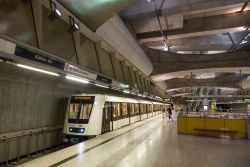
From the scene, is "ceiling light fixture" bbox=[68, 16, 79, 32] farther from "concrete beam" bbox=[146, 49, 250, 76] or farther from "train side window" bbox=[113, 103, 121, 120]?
"concrete beam" bbox=[146, 49, 250, 76]

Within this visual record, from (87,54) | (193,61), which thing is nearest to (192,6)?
(87,54)

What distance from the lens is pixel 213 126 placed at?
11.0 meters

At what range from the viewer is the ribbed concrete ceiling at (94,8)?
283 inches

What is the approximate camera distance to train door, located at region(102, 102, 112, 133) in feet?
35.0

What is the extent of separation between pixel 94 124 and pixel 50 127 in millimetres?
2118

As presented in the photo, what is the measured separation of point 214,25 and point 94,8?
9374 millimetres

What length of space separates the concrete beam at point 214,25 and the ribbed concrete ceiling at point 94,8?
787cm

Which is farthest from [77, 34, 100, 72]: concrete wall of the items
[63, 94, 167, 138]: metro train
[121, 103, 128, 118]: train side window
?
[121, 103, 128, 118]: train side window

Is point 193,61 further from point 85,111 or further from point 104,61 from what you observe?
point 85,111

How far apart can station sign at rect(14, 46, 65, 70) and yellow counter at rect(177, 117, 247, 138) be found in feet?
26.4

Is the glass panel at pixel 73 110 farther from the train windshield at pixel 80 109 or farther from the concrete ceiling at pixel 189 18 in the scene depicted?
the concrete ceiling at pixel 189 18

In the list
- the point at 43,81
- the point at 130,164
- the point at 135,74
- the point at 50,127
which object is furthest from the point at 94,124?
the point at 135,74

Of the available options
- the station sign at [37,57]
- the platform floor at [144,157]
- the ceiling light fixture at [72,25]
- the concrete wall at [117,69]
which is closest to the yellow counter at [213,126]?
the platform floor at [144,157]

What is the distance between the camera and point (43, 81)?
9289 mm
